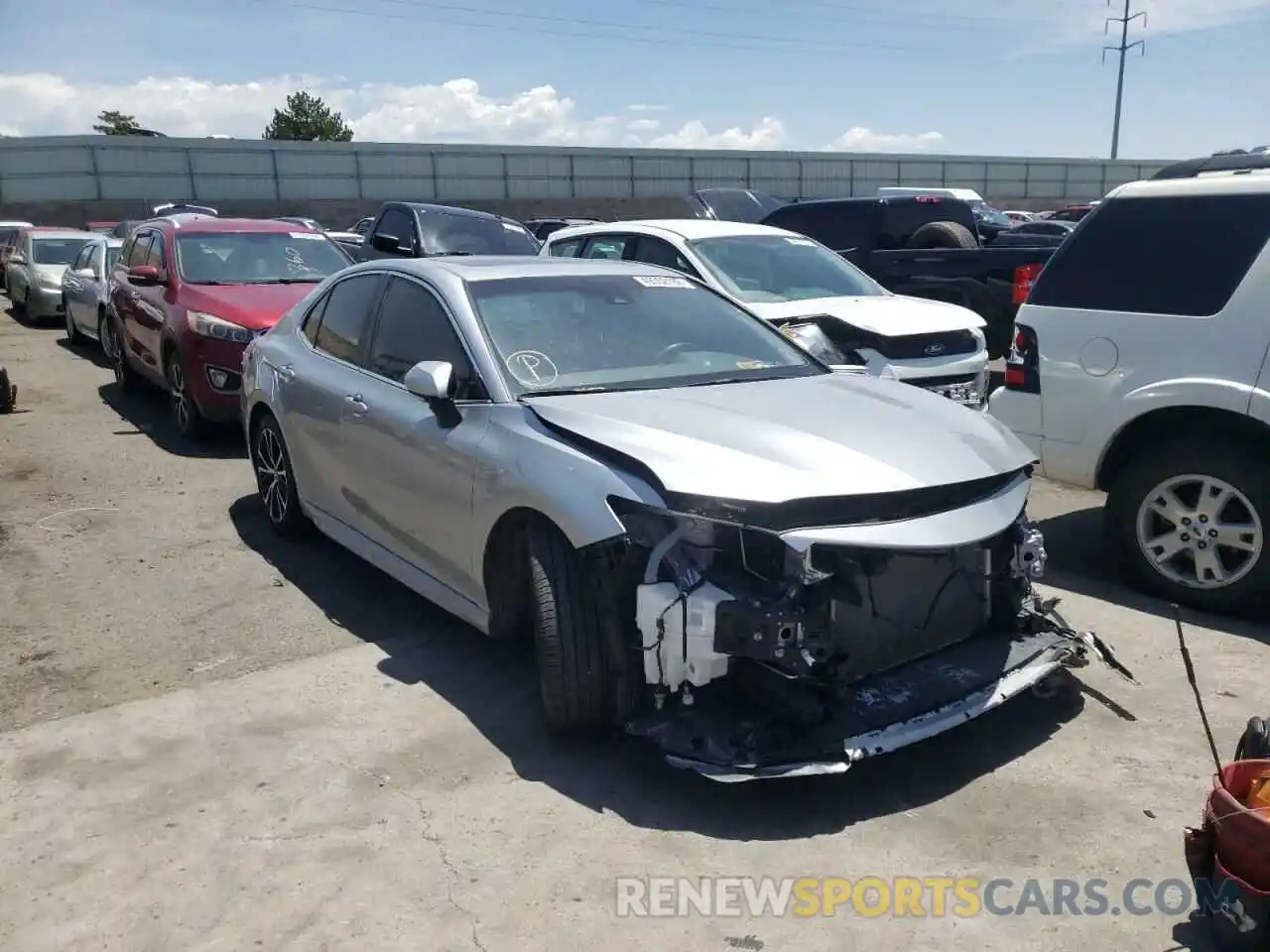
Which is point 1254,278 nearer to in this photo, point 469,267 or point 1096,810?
point 1096,810

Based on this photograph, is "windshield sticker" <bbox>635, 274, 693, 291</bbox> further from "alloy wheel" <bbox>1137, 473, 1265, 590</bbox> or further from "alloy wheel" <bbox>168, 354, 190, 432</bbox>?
"alloy wheel" <bbox>168, 354, 190, 432</bbox>

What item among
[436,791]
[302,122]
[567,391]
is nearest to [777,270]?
[567,391]

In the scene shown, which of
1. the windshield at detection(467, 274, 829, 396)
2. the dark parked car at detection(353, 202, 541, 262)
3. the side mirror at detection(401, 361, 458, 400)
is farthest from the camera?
the dark parked car at detection(353, 202, 541, 262)

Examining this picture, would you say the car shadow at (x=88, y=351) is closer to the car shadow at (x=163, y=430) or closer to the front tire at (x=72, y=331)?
the front tire at (x=72, y=331)

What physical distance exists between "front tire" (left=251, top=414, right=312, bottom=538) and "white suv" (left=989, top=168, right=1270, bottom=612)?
3901 mm

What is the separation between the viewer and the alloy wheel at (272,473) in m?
6.23

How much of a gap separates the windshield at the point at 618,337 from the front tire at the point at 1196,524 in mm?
1710

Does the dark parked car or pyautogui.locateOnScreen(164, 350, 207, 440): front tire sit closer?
pyautogui.locateOnScreen(164, 350, 207, 440): front tire

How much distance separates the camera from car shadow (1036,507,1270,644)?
199 inches

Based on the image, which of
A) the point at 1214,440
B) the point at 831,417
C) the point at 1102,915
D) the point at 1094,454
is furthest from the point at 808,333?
the point at 1102,915

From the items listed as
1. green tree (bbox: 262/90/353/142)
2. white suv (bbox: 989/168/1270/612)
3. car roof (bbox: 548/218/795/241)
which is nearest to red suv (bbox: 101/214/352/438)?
car roof (bbox: 548/218/795/241)

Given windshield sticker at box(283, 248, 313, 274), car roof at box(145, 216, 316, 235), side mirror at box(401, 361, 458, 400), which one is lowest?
side mirror at box(401, 361, 458, 400)

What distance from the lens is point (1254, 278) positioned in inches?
197

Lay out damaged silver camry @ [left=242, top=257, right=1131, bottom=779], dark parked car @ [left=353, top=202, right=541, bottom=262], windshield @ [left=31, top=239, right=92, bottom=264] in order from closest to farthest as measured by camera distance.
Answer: damaged silver camry @ [left=242, top=257, right=1131, bottom=779] < dark parked car @ [left=353, top=202, right=541, bottom=262] < windshield @ [left=31, top=239, right=92, bottom=264]
